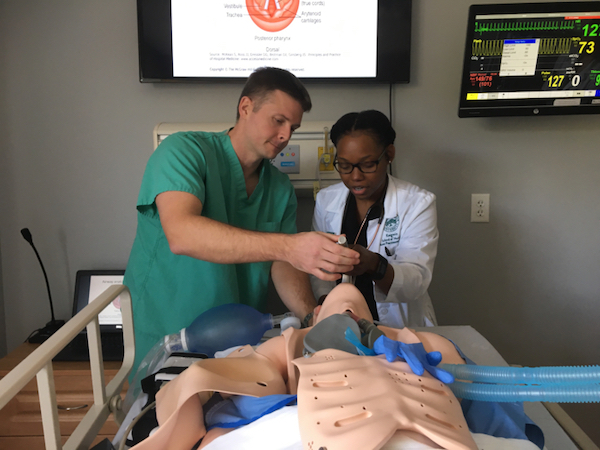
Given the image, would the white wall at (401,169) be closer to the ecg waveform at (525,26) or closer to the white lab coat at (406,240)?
the ecg waveform at (525,26)

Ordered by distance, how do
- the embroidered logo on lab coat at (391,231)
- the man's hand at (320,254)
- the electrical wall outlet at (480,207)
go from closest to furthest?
the man's hand at (320,254) → the embroidered logo on lab coat at (391,231) → the electrical wall outlet at (480,207)

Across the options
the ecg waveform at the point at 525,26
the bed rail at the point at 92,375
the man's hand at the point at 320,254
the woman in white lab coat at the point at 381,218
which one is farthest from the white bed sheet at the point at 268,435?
the ecg waveform at the point at 525,26

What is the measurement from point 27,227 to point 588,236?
2633 mm

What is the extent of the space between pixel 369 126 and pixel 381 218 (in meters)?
0.36

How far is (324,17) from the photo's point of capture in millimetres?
1777

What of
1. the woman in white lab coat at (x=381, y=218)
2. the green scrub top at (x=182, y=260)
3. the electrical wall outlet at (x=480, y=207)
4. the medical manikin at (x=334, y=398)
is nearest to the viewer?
the medical manikin at (x=334, y=398)

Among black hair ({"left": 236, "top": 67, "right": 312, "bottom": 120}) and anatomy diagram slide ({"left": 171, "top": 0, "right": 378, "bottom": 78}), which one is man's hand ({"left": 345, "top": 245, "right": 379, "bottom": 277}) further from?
anatomy diagram slide ({"left": 171, "top": 0, "right": 378, "bottom": 78})

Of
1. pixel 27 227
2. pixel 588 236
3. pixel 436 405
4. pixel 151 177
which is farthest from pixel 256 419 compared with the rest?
pixel 588 236

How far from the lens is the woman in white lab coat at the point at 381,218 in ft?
4.84

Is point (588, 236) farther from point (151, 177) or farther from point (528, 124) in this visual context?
point (151, 177)

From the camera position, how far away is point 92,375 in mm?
741

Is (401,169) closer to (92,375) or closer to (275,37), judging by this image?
(275,37)

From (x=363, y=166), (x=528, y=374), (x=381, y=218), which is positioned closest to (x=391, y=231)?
(x=381, y=218)

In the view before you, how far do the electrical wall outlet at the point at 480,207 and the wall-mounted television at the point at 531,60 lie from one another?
0.39 m
